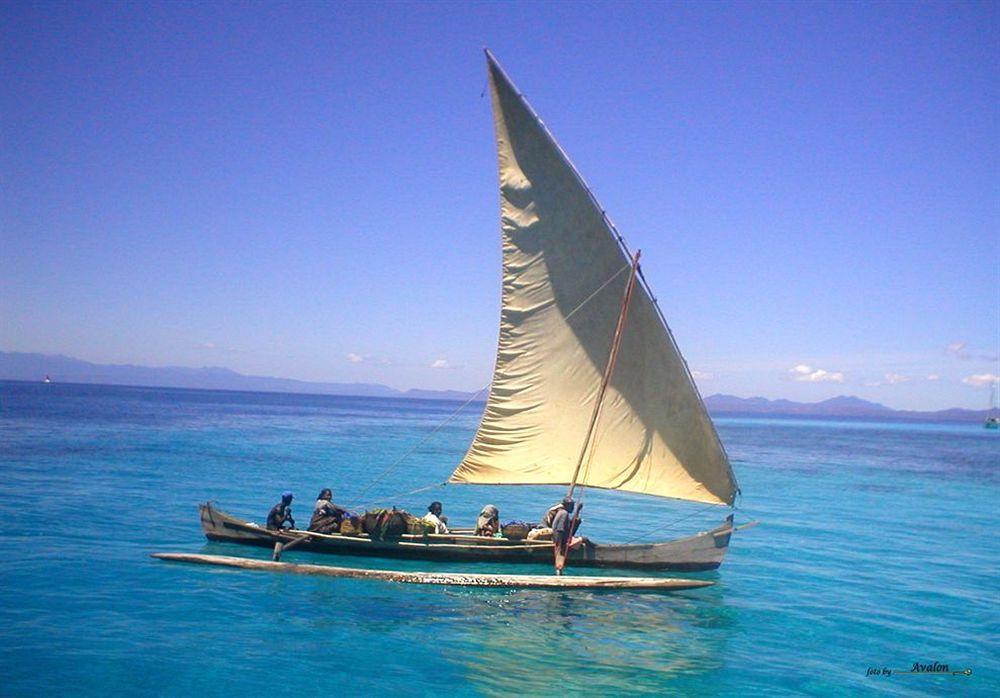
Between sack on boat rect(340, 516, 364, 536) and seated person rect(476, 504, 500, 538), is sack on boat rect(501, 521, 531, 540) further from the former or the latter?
sack on boat rect(340, 516, 364, 536)

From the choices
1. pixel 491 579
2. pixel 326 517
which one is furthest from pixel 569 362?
pixel 326 517

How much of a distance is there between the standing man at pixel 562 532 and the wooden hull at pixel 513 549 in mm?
466

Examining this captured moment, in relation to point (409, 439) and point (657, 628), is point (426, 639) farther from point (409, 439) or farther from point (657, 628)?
point (409, 439)

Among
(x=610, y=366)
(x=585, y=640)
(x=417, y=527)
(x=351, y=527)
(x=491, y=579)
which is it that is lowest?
(x=585, y=640)

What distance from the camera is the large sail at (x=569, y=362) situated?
17188mm

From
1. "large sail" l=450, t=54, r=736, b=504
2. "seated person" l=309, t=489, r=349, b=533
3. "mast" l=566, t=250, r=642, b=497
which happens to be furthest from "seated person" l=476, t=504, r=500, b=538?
"seated person" l=309, t=489, r=349, b=533

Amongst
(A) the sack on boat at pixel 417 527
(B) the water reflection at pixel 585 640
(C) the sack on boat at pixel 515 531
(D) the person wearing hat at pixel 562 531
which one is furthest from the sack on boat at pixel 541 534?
(A) the sack on boat at pixel 417 527

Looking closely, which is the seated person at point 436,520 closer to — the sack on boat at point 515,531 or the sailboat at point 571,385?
the sailboat at point 571,385

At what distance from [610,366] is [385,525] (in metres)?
6.58

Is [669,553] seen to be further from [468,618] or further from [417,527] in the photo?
[417,527]

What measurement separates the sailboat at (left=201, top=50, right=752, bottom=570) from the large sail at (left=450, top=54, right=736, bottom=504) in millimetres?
24

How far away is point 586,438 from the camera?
703 inches

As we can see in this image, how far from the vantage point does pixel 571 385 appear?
59.9 ft

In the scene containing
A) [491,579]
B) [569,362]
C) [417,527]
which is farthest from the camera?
[417,527]
